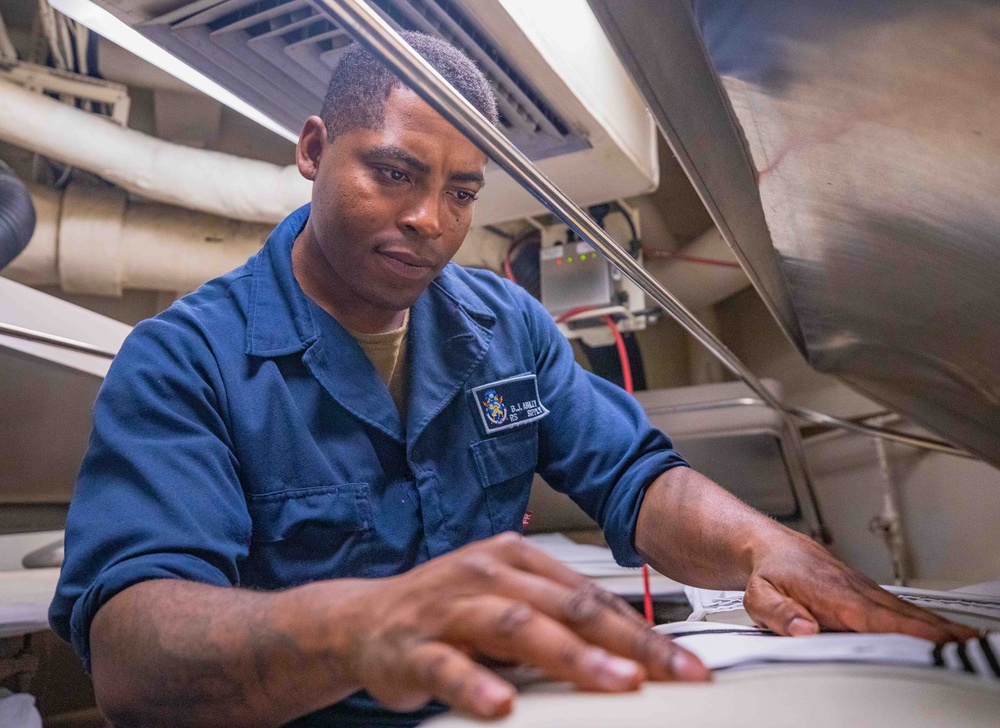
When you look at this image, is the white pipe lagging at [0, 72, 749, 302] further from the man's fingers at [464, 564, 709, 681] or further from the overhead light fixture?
the man's fingers at [464, 564, 709, 681]

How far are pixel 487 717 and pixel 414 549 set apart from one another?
59 cm

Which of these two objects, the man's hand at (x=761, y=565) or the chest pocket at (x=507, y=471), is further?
the chest pocket at (x=507, y=471)

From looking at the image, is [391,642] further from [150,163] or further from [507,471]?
[150,163]

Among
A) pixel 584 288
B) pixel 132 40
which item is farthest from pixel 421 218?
pixel 584 288

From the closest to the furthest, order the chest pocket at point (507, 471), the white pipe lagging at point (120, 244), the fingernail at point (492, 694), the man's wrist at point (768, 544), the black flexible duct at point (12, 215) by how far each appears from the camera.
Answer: the fingernail at point (492, 694)
the man's wrist at point (768, 544)
the chest pocket at point (507, 471)
the black flexible duct at point (12, 215)
the white pipe lagging at point (120, 244)

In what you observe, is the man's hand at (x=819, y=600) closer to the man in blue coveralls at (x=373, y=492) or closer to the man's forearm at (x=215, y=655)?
the man in blue coveralls at (x=373, y=492)

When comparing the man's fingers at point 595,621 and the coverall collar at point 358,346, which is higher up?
the coverall collar at point 358,346

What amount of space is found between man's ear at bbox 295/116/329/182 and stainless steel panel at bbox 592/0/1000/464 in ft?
1.98

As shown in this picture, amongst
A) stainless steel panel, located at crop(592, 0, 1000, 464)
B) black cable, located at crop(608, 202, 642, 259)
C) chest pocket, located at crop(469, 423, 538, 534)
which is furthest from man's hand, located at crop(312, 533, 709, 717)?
black cable, located at crop(608, 202, 642, 259)

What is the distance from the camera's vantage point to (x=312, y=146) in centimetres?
114

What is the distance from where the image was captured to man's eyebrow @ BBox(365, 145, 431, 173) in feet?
3.25

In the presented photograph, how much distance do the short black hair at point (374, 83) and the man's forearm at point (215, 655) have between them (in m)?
0.67

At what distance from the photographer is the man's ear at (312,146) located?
113cm

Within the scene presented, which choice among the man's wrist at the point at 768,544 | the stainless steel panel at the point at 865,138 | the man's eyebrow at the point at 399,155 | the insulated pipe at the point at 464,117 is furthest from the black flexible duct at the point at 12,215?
the man's wrist at the point at 768,544
